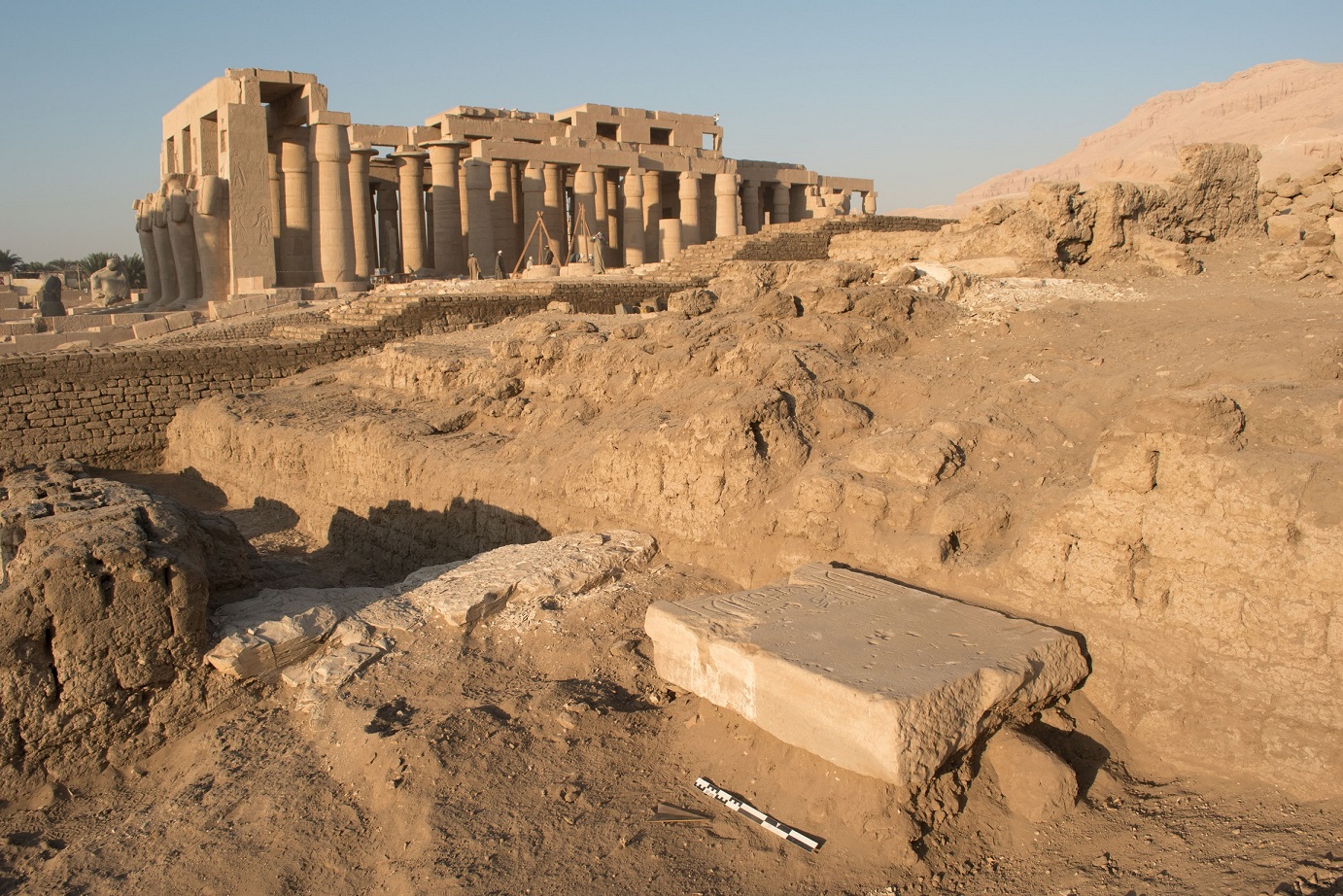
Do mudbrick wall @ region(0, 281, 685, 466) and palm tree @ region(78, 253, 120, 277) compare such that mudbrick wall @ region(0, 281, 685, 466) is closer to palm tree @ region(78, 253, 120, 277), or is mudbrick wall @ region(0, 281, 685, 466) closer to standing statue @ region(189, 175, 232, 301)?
standing statue @ region(189, 175, 232, 301)

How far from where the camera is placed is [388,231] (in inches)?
1298

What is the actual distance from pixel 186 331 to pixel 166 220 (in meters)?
8.81

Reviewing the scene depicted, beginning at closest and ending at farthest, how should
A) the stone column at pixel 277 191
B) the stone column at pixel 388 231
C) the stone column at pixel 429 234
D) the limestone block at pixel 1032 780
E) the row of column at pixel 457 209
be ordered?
the limestone block at pixel 1032 780, the row of column at pixel 457 209, the stone column at pixel 277 191, the stone column at pixel 429 234, the stone column at pixel 388 231

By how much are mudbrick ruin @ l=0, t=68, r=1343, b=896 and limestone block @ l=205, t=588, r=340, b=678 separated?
0.08ft

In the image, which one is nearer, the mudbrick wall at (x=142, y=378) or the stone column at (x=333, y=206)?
the mudbrick wall at (x=142, y=378)

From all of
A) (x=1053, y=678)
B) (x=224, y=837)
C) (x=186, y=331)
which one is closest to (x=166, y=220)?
(x=186, y=331)

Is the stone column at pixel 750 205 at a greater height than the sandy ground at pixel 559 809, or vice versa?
the stone column at pixel 750 205

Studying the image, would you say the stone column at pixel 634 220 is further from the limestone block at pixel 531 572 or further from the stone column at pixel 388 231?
the limestone block at pixel 531 572

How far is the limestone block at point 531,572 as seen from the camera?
505 centimetres

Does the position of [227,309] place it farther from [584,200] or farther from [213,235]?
[584,200]

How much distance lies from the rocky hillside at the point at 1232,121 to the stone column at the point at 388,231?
22.3 m

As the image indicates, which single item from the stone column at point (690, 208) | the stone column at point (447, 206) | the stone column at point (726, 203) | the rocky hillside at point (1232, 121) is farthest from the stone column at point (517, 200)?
the rocky hillside at point (1232, 121)

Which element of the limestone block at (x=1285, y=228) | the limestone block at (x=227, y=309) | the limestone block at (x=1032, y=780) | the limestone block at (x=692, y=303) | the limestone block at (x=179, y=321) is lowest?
the limestone block at (x=1032, y=780)

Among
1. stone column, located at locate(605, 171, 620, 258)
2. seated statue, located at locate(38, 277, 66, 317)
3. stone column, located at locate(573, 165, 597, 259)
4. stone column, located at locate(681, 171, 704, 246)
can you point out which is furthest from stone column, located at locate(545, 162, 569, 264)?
seated statue, located at locate(38, 277, 66, 317)
